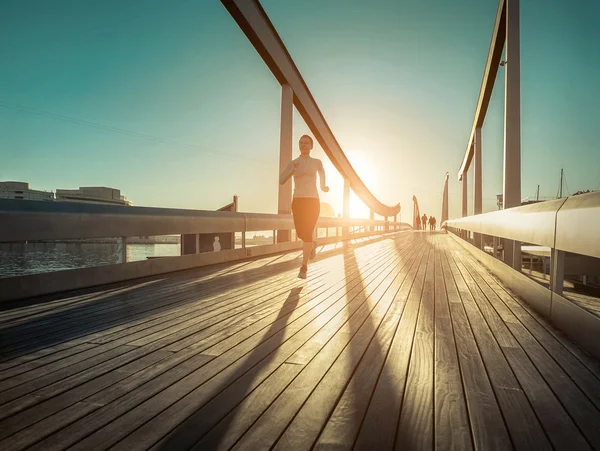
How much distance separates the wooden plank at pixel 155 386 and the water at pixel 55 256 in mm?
2208

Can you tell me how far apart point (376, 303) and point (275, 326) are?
1.21 m

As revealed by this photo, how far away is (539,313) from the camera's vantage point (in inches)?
118

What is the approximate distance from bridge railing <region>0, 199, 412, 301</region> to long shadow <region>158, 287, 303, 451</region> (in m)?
2.33

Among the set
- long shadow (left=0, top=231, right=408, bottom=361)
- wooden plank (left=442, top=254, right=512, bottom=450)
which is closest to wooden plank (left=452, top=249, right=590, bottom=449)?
wooden plank (left=442, top=254, right=512, bottom=450)

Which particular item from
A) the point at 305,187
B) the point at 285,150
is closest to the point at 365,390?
the point at 305,187

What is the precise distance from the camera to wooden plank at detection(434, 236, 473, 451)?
1184 millimetres

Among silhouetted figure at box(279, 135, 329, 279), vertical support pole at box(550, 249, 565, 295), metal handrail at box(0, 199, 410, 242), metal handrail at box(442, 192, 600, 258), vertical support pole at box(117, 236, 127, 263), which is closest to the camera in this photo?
metal handrail at box(442, 192, 600, 258)

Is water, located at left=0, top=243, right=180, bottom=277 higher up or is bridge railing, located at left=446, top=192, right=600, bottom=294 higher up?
bridge railing, located at left=446, top=192, right=600, bottom=294

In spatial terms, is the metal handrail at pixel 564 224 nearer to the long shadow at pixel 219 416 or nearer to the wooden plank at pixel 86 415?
the long shadow at pixel 219 416

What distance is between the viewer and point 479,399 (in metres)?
1.48

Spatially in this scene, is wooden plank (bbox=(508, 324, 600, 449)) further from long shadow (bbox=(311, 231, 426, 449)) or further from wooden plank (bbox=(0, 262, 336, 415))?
wooden plank (bbox=(0, 262, 336, 415))

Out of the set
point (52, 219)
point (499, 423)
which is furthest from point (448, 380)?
point (52, 219)

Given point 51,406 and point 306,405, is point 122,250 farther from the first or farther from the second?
point 306,405

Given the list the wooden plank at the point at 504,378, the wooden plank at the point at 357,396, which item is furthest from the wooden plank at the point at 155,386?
the wooden plank at the point at 504,378
